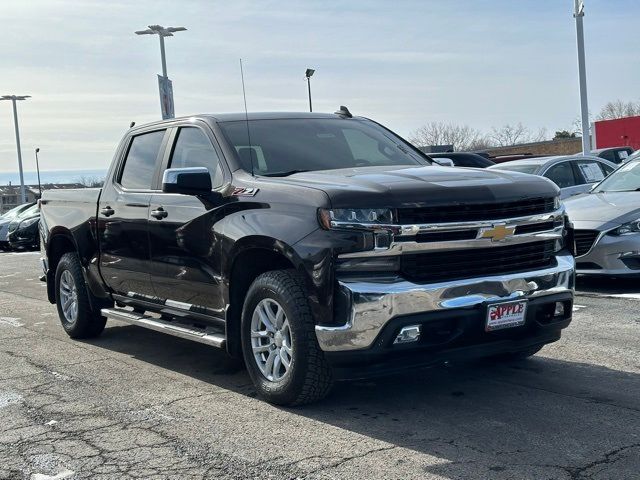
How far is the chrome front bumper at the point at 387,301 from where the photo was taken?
479cm

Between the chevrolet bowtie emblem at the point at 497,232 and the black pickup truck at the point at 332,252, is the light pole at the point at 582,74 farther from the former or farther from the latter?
the chevrolet bowtie emblem at the point at 497,232

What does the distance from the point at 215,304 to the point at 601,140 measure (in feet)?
146

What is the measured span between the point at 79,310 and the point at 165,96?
20.3 metres

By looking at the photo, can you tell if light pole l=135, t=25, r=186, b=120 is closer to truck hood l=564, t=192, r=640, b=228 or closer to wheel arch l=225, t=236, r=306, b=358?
truck hood l=564, t=192, r=640, b=228

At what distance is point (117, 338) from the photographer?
8461 millimetres

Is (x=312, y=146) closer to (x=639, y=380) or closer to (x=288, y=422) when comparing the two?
(x=288, y=422)

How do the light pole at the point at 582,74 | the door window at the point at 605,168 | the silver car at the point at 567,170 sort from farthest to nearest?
the light pole at the point at 582,74, the door window at the point at 605,168, the silver car at the point at 567,170

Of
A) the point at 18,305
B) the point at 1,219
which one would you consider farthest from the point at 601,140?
the point at 18,305

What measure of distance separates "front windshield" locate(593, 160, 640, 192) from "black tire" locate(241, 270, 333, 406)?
634 centimetres

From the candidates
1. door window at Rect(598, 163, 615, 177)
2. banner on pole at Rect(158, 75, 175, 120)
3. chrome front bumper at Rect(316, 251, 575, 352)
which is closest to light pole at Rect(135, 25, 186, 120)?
banner on pole at Rect(158, 75, 175, 120)

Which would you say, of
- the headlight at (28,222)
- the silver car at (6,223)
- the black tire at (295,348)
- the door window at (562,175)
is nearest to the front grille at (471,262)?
the black tire at (295,348)

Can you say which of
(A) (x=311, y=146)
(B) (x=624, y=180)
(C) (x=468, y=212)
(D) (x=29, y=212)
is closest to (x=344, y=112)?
(A) (x=311, y=146)

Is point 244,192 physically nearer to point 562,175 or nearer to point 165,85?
point 562,175

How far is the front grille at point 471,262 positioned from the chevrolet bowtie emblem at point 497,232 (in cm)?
7
